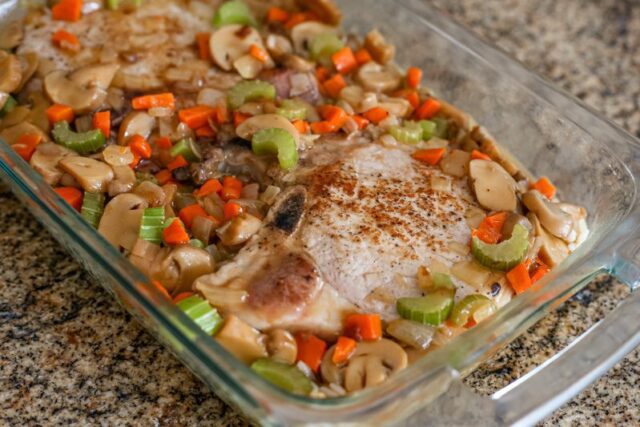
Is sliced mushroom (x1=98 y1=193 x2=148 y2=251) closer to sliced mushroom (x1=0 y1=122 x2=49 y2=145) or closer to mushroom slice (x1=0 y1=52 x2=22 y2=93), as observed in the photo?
sliced mushroom (x1=0 y1=122 x2=49 y2=145)

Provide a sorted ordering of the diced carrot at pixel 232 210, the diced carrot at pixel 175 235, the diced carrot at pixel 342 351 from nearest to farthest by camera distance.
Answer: the diced carrot at pixel 342 351, the diced carrot at pixel 175 235, the diced carrot at pixel 232 210

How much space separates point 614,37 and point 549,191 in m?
1.57

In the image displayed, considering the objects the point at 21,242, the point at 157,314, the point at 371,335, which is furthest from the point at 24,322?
the point at 371,335

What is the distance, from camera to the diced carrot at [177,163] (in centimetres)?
276

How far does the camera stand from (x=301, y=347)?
2246 millimetres

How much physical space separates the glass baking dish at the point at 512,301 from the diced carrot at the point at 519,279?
0.36 feet

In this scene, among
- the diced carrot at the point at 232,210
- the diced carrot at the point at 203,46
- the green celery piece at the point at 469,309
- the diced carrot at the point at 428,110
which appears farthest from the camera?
the diced carrot at the point at 203,46

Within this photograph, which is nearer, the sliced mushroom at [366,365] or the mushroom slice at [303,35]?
the sliced mushroom at [366,365]

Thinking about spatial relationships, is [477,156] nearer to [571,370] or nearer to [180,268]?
[571,370]

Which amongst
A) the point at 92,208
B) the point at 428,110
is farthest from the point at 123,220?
the point at 428,110

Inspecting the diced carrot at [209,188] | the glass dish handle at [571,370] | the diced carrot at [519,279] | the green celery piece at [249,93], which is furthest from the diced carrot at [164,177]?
the glass dish handle at [571,370]

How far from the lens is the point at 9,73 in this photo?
9.58 feet

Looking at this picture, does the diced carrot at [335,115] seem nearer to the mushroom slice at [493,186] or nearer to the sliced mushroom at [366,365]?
the mushroom slice at [493,186]

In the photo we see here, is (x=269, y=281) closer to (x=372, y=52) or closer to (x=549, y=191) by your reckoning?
(x=549, y=191)
